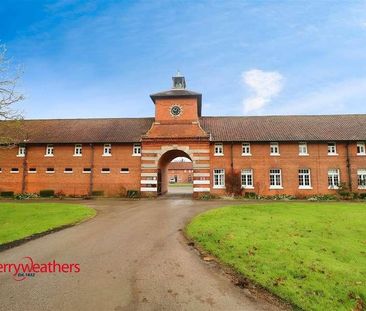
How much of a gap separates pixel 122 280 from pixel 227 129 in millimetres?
28730

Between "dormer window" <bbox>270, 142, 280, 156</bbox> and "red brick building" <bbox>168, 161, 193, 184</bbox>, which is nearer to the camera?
"dormer window" <bbox>270, 142, 280, 156</bbox>

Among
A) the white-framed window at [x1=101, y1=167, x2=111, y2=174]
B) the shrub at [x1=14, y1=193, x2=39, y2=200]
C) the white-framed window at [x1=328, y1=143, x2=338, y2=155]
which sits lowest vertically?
the shrub at [x1=14, y1=193, x2=39, y2=200]

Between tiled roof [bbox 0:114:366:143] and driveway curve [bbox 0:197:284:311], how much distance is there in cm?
2233

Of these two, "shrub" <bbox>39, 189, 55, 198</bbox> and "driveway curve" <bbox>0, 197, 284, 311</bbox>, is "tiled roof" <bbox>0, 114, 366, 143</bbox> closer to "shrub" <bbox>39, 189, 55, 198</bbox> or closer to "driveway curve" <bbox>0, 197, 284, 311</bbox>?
"shrub" <bbox>39, 189, 55, 198</bbox>

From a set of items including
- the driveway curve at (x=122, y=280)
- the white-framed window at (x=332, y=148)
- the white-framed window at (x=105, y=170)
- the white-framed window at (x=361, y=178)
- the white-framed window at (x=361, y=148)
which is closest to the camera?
the driveway curve at (x=122, y=280)

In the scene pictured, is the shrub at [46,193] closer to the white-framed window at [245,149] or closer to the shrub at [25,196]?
the shrub at [25,196]

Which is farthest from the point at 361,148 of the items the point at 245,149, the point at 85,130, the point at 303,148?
the point at 85,130

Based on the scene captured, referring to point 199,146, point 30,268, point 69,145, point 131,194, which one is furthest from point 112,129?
point 30,268

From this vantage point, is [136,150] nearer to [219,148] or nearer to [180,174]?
[219,148]

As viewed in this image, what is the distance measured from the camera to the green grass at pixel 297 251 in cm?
684

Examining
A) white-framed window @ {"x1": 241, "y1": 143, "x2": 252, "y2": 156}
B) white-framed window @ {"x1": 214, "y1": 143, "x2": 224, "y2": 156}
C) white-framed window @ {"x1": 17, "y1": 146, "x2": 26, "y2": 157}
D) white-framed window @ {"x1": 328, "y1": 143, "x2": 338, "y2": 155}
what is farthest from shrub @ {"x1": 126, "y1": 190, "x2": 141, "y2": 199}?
white-framed window @ {"x1": 328, "y1": 143, "x2": 338, "y2": 155}

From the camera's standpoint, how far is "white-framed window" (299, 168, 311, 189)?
30.9 m

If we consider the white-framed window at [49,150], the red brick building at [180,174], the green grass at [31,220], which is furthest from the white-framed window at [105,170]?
the red brick building at [180,174]

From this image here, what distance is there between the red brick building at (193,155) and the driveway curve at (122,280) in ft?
65.8
